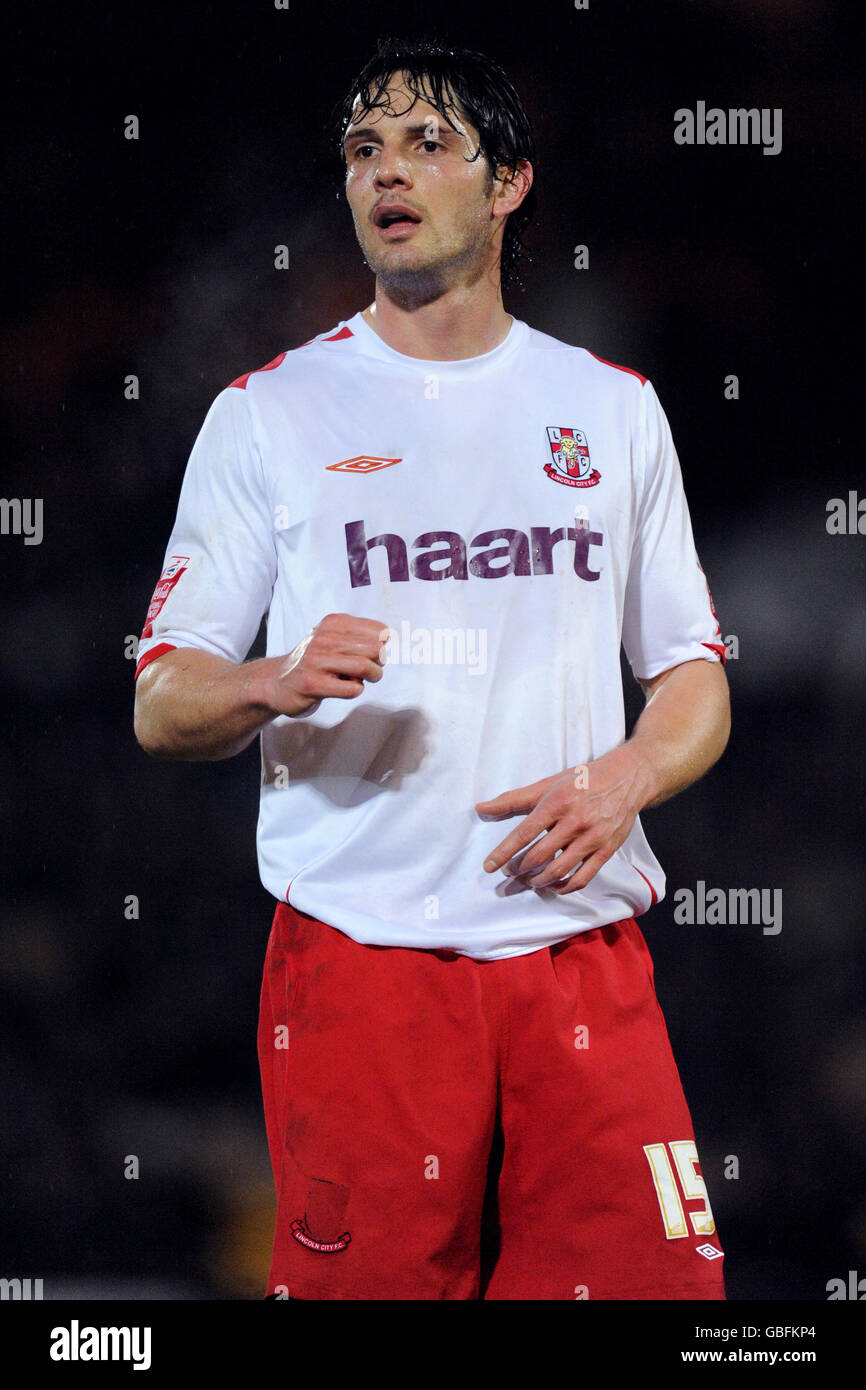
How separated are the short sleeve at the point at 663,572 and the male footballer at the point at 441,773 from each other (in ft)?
0.08

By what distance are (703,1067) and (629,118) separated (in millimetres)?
1447

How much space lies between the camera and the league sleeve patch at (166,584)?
4.89ft

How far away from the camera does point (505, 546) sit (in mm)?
1476

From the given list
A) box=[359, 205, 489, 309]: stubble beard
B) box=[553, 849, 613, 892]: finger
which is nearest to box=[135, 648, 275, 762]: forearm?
box=[553, 849, 613, 892]: finger

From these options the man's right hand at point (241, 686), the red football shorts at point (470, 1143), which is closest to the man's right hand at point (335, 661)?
the man's right hand at point (241, 686)

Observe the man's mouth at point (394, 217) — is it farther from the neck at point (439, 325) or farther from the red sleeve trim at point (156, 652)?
the red sleeve trim at point (156, 652)

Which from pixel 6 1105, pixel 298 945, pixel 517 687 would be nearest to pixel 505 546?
pixel 517 687

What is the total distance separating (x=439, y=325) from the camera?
1595 millimetres

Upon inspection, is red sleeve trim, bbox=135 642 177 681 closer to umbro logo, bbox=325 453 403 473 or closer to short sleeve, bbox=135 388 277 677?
short sleeve, bbox=135 388 277 677

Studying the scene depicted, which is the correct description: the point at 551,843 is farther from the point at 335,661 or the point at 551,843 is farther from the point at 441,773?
the point at 335,661

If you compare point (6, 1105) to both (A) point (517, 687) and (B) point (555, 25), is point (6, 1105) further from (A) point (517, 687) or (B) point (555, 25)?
(B) point (555, 25)

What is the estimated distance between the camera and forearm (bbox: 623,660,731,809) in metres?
1.48

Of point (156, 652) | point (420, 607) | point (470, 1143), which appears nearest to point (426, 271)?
point (420, 607)

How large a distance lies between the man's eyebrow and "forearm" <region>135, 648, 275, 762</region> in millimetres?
633
